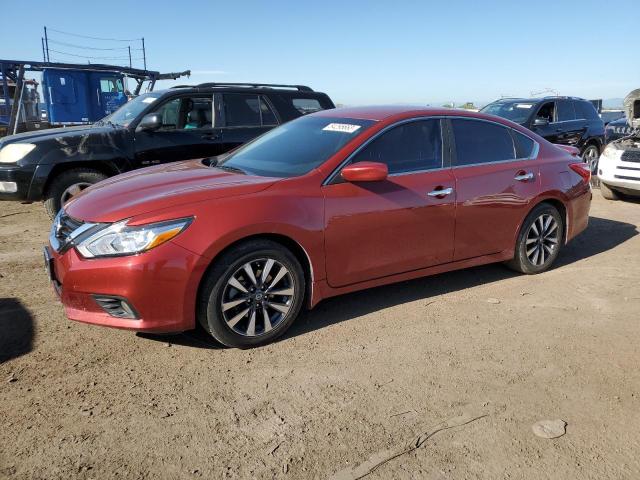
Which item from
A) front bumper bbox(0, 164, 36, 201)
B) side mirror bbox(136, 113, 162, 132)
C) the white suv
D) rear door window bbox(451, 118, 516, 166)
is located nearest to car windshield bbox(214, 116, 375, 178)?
rear door window bbox(451, 118, 516, 166)

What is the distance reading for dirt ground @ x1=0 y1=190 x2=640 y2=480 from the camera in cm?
249

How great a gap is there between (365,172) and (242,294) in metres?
1.17

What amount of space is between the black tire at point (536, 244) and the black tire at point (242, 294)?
7.66ft

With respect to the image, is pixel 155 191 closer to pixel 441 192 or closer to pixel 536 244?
pixel 441 192

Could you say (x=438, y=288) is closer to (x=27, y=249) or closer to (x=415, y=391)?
(x=415, y=391)

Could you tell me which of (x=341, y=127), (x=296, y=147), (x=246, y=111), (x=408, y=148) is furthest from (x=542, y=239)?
(x=246, y=111)

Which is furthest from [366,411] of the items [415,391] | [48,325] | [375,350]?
[48,325]

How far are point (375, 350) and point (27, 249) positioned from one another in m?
4.18

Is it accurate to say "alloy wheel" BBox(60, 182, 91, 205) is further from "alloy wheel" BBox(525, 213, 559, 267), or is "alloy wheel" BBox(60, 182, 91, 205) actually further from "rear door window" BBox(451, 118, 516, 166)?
"alloy wheel" BBox(525, 213, 559, 267)

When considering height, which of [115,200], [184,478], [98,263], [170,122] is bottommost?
[184,478]

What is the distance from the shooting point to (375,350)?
11.7 ft

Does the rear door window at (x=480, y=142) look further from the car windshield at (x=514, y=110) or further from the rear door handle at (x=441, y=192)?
the car windshield at (x=514, y=110)

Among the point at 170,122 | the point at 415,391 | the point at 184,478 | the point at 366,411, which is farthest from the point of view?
the point at 170,122

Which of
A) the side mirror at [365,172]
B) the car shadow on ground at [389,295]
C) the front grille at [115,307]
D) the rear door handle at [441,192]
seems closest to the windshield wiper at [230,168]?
the side mirror at [365,172]
